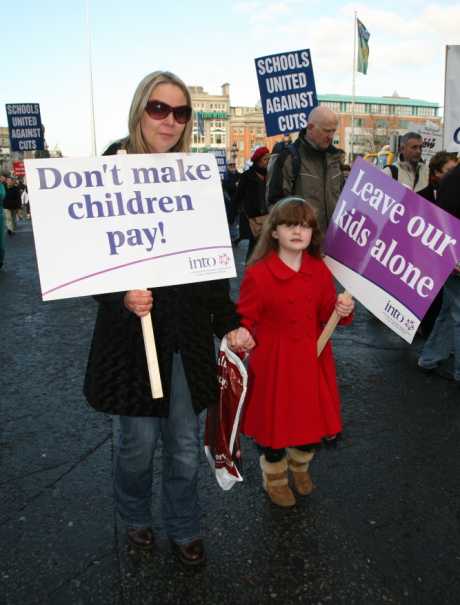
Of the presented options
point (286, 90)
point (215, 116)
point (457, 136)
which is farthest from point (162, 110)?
point (215, 116)

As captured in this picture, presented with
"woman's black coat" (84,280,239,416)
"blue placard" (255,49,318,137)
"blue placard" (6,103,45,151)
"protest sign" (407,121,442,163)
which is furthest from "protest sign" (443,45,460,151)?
"blue placard" (6,103,45,151)

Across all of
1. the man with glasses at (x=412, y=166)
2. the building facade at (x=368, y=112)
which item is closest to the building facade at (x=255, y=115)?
the building facade at (x=368, y=112)

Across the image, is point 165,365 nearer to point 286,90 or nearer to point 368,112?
point 286,90

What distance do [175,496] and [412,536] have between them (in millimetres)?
1095

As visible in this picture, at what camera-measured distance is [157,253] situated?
2055mm

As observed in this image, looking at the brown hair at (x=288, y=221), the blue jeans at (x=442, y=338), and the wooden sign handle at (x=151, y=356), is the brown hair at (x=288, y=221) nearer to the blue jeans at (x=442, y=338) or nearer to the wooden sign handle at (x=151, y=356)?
the wooden sign handle at (x=151, y=356)

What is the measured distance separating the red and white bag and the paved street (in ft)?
1.17

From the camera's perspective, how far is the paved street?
2199 millimetres

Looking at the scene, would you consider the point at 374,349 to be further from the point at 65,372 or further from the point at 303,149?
the point at 65,372

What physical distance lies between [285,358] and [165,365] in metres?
0.70

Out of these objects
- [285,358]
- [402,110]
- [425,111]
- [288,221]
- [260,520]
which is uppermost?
[402,110]

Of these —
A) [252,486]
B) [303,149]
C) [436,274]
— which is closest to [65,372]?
[252,486]

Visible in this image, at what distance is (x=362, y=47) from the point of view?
21.7 metres

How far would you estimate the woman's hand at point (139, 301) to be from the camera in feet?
6.44
